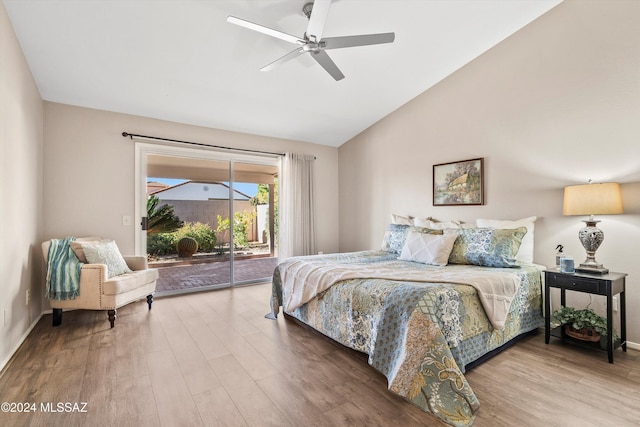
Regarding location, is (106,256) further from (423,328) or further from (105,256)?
(423,328)

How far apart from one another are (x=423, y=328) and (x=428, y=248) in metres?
1.52

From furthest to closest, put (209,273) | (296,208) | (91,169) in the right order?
(296,208) → (209,273) → (91,169)

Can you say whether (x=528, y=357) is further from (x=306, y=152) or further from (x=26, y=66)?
(x=26, y=66)

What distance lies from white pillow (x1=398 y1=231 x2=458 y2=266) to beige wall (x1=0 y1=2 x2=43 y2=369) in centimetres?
354

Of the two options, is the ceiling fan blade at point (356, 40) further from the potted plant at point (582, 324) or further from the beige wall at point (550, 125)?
the potted plant at point (582, 324)

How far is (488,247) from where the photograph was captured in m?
2.87

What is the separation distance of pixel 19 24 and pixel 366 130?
4.25 metres

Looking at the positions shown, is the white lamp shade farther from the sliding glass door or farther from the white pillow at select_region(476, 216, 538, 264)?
the sliding glass door

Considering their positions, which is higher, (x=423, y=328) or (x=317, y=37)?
(x=317, y=37)

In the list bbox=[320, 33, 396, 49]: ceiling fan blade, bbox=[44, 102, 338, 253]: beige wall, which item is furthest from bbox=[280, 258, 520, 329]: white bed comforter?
A: bbox=[44, 102, 338, 253]: beige wall

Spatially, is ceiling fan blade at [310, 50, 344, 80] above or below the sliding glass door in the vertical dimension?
→ above

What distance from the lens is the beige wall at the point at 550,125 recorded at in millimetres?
2516

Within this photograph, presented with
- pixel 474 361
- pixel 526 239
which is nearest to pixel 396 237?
pixel 526 239

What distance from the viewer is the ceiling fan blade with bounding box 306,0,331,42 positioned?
2.02 meters
